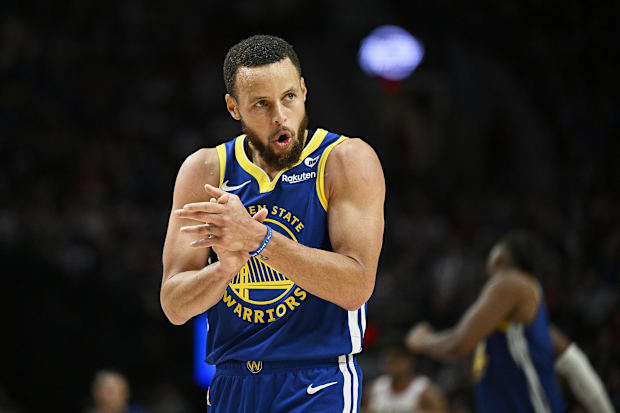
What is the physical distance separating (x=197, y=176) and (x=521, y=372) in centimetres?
288

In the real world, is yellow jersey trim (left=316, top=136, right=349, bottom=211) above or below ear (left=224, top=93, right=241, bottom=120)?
below

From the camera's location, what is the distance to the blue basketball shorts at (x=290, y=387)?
10.3 feet

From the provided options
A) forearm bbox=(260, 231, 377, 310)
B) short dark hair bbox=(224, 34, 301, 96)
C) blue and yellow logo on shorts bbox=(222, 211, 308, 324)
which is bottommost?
blue and yellow logo on shorts bbox=(222, 211, 308, 324)

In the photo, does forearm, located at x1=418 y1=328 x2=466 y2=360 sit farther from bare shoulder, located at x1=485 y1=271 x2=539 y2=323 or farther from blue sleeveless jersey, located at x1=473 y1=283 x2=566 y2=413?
bare shoulder, located at x1=485 y1=271 x2=539 y2=323

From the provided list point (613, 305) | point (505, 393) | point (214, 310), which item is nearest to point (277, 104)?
point (214, 310)

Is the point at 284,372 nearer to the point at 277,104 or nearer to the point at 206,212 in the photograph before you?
the point at 206,212

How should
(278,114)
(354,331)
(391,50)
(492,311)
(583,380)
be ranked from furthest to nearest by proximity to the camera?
(391,50), (583,380), (492,311), (354,331), (278,114)

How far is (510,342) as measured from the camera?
5.45 m

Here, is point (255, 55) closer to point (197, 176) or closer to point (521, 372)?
point (197, 176)

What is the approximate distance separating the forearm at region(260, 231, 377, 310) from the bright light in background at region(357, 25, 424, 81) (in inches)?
532

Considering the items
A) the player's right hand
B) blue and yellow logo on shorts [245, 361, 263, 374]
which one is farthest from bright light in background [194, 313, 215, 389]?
the player's right hand

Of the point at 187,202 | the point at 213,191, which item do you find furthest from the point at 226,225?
the point at 187,202

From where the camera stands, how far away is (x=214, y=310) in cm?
340

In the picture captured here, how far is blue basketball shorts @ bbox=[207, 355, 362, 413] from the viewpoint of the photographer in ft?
10.3
